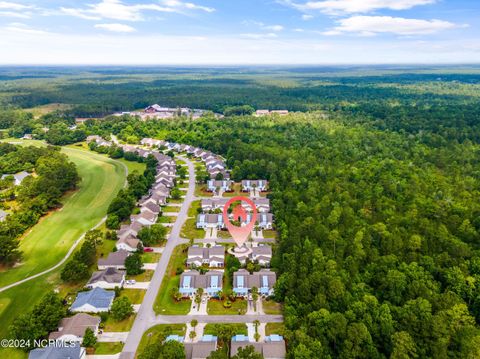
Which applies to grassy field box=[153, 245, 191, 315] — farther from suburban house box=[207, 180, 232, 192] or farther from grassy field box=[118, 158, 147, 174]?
grassy field box=[118, 158, 147, 174]

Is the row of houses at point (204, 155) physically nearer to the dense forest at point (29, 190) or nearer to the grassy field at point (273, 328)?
the dense forest at point (29, 190)

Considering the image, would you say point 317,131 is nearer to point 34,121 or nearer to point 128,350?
point 128,350

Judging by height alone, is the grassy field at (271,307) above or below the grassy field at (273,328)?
above

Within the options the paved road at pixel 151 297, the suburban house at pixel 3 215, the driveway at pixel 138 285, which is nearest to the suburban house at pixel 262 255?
the paved road at pixel 151 297

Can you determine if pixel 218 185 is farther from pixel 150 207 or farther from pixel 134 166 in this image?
pixel 134 166

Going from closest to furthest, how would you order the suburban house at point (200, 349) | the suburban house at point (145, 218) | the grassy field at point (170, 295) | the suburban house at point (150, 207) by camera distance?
1. the suburban house at point (200, 349)
2. the grassy field at point (170, 295)
3. the suburban house at point (145, 218)
4. the suburban house at point (150, 207)

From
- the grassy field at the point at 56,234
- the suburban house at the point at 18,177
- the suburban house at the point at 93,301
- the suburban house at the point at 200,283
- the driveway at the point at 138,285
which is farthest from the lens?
the suburban house at the point at 18,177
